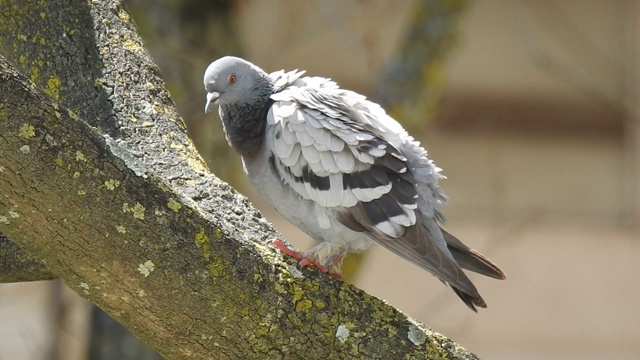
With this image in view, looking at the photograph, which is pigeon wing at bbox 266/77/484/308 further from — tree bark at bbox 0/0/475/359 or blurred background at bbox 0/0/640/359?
blurred background at bbox 0/0/640/359

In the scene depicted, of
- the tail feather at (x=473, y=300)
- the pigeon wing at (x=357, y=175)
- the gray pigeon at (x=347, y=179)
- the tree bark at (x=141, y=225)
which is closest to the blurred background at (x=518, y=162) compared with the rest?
the gray pigeon at (x=347, y=179)

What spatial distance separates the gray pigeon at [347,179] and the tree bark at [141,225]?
1.18 feet

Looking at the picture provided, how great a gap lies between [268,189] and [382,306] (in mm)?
920

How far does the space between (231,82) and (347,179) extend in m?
0.76

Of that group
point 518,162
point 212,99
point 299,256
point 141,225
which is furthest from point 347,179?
point 518,162

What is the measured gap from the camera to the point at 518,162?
9.02 m

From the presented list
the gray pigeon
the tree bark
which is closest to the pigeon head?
the gray pigeon

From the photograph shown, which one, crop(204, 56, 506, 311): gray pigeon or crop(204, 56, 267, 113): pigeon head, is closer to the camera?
crop(204, 56, 506, 311): gray pigeon

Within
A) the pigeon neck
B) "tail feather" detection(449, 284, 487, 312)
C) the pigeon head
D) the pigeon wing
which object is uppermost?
the pigeon head

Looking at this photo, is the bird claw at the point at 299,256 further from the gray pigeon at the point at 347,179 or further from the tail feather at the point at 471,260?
the tail feather at the point at 471,260

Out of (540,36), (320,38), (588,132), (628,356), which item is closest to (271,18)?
(320,38)

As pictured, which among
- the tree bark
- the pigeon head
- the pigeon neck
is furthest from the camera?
the pigeon head

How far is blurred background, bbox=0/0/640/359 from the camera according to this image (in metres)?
8.03

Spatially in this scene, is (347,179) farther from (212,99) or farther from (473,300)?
(212,99)
